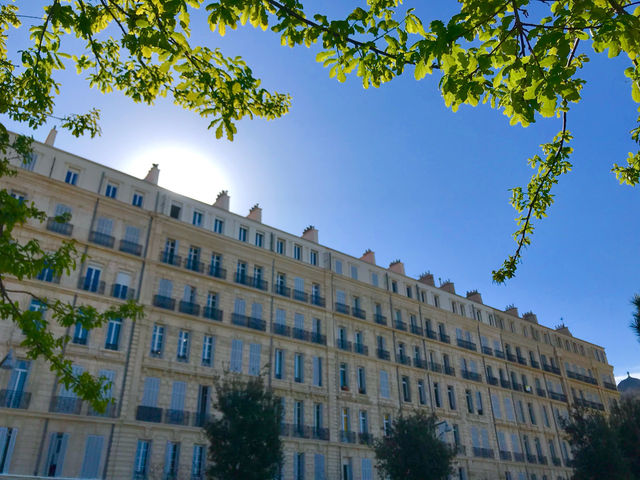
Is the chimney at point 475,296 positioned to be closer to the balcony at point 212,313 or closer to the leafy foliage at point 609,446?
the leafy foliage at point 609,446

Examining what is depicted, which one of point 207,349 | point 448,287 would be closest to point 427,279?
point 448,287

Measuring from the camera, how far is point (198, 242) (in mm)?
Result: 29078

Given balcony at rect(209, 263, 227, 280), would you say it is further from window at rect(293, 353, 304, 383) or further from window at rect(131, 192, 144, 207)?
window at rect(293, 353, 304, 383)

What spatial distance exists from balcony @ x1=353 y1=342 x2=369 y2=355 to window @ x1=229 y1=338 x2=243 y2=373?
834 cm

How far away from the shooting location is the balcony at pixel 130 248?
85.2ft

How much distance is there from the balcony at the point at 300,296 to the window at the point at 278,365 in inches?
148

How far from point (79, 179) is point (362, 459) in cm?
2215

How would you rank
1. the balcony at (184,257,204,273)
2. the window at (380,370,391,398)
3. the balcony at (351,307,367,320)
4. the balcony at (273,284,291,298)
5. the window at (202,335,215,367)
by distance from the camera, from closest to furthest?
the window at (202,335,215,367) < the balcony at (184,257,204,273) < the balcony at (273,284,291,298) < the window at (380,370,391,398) < the balcony at (351,307,367,320)

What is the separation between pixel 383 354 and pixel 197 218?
606 inches

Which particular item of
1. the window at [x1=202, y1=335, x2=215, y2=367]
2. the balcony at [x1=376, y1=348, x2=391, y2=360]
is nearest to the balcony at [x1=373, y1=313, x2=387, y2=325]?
the balcony at [x1=376, y1=348, x2=391, y2=360]

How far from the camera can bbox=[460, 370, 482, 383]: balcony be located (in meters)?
38.2

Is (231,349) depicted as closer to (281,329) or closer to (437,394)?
(281,329)

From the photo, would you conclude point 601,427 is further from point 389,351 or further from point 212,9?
point 212,9

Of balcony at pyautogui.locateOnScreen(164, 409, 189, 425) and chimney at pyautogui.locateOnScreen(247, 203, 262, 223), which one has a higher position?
chimney at pyautogui.locateOnScreen(247, 203, 262, 223)
